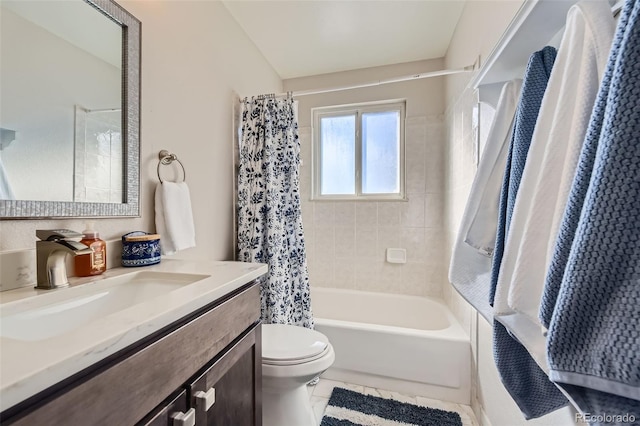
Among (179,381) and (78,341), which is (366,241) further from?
(78,341)

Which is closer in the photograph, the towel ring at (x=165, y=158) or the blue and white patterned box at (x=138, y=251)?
the blue and white patterned box at (x=138, y=251)

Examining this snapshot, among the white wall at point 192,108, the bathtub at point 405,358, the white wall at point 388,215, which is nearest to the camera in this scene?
the white wall at point 192,108

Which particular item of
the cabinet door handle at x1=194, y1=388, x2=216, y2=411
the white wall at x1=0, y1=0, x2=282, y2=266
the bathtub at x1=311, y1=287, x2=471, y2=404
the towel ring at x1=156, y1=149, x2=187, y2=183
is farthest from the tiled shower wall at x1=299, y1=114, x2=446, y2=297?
the cabinet door handle at x1=194, y1=388, x2=216, y2=411

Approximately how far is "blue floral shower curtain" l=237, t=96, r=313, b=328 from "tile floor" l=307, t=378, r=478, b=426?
15.4 inches

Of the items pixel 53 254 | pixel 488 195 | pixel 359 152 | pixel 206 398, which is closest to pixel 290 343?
pixel 206 398

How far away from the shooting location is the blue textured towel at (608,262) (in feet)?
1.12

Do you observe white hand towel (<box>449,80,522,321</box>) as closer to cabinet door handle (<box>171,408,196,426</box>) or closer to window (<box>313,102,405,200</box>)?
cabinet door handle (<box>171,408,196,426</box>)

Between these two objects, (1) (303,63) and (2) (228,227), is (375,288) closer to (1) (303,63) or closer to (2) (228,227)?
(2) (228,227)

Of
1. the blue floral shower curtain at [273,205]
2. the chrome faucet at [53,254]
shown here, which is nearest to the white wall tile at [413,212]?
the blue floral shower curtain at [273,205]

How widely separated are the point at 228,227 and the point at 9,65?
43.9 inches

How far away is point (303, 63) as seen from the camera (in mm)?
2244

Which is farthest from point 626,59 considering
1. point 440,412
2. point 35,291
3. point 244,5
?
point 244,5

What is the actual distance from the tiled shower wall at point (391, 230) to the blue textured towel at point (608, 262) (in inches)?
73.0

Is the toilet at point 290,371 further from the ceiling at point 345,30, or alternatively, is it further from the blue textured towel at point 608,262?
the ceiling at point 345,30
